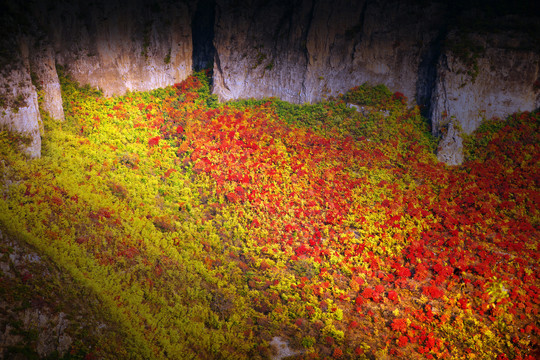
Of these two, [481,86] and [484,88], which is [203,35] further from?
[484,88]

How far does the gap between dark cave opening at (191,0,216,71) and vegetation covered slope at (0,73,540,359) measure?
5.26 m

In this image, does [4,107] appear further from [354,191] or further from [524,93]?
[524,93]

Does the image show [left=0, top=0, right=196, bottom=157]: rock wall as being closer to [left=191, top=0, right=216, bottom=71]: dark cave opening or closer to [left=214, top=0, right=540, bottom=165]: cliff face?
[left=191, top=0, right=216, bottom=71]: dark cave opening

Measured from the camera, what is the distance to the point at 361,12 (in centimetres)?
2241

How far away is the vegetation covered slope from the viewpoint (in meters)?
10.7

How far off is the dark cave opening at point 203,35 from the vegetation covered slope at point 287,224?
5.26 m

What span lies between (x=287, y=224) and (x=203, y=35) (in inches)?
Result: 713

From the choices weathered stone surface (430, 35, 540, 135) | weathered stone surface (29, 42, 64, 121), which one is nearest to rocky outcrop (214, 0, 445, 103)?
weathered stone surface (430, 35, 540, 135)

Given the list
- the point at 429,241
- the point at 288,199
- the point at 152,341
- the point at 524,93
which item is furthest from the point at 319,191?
the point at 524,93

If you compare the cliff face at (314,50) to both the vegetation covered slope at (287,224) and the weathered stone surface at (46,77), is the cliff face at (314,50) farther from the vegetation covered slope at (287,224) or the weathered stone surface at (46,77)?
the vegetation covered slope at (287,224)

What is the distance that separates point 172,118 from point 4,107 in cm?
981

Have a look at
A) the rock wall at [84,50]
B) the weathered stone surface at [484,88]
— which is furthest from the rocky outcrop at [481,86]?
the rock wall at [84,50]

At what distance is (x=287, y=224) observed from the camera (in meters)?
15.8

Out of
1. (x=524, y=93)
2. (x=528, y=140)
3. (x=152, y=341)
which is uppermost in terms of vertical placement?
(x=524, y=93)
